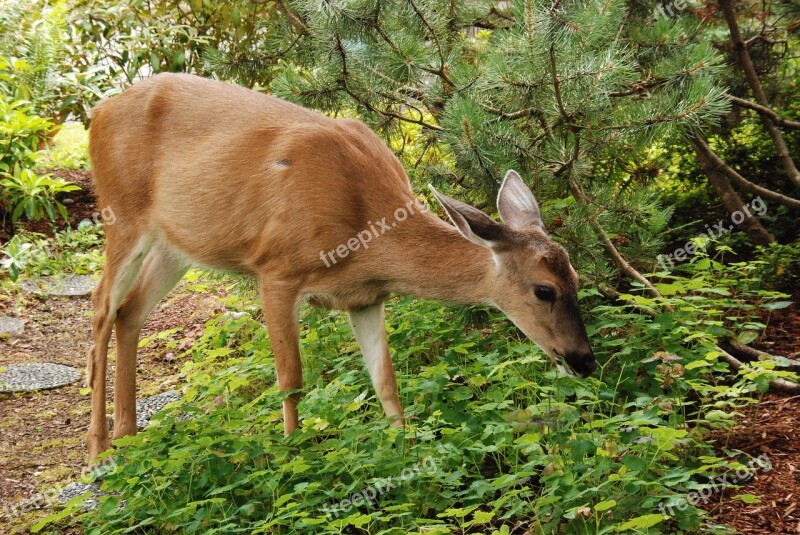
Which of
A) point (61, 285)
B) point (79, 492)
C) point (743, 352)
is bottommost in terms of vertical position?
point (743, 352)

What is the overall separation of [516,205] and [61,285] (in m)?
5.22

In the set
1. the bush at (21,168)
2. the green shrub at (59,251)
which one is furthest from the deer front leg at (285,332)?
the bush at (21,168)

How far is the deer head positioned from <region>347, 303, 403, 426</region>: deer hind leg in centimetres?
76

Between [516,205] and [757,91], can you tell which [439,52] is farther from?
[757,91]

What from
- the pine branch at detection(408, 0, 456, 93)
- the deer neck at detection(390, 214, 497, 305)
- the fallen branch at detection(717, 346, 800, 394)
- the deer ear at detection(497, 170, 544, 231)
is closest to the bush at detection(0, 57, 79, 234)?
the pine branch at detection(408, 0, 456, 93)

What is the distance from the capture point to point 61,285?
Answer: 880 cm

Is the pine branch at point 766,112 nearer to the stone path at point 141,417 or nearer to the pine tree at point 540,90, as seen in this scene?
the pine tree at point 540,90

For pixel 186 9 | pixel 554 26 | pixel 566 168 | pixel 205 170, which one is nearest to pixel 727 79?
pixel 566 168

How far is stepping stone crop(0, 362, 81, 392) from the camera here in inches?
267

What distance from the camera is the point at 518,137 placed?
5340mm

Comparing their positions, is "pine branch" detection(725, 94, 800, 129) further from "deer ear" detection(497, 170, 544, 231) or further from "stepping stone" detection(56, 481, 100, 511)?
"stepping stone" detection(56, 481, 100, 511)

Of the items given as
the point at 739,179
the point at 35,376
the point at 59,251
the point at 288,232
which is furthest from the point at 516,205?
the point at 59,251

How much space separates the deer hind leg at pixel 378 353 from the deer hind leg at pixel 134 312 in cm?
124

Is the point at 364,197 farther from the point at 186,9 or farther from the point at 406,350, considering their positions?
the point at 186,9
